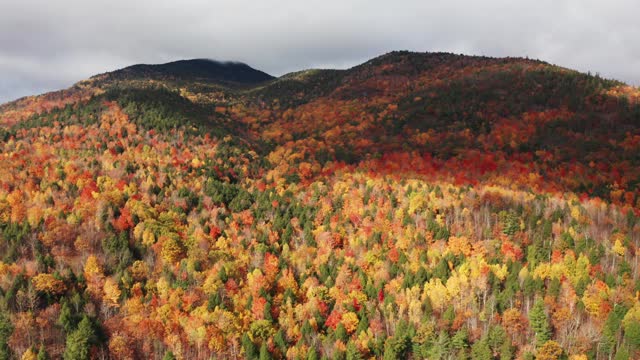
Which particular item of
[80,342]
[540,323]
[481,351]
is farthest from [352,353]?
[80,342]

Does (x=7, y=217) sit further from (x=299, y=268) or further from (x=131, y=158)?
(x=299, y=268)

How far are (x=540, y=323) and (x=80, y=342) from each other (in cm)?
10198

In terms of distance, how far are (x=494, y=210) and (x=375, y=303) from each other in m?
61.9

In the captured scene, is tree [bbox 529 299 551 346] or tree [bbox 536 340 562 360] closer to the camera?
tree [bbox 536 340 562 360]

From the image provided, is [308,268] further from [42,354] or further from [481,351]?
[42,354]

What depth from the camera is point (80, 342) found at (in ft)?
297

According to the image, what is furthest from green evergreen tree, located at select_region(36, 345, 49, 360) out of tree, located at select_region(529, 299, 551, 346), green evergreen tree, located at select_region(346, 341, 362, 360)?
tree, located at select_region(529, 299, 551, 346)

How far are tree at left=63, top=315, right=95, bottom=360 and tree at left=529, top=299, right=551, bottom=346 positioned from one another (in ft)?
326

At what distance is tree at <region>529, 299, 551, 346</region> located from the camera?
10119cm

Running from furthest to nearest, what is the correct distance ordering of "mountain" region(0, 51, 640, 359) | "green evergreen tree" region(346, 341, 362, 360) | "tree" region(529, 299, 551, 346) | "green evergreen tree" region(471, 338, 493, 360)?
"tree" region(529, 299, 551, 346), "mountain" region(0, 51, 640, 359), "green evergreen tree" region(346, 341, 362, 360), "green evergreen tree" region(471, 338, 493, 360)

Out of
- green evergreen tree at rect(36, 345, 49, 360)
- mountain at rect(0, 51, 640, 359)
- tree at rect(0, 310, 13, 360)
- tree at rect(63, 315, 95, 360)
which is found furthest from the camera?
mountain at rect(0, 51, 640, 359)

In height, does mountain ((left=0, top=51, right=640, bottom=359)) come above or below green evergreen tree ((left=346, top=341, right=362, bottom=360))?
above

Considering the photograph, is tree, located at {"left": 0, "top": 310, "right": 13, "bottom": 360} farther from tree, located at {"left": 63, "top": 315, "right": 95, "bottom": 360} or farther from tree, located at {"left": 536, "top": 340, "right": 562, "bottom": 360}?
tree, located at {"left": 536, "top": 340, "right": 562, "bottom": 360}

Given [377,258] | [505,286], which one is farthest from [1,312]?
[505,286]
